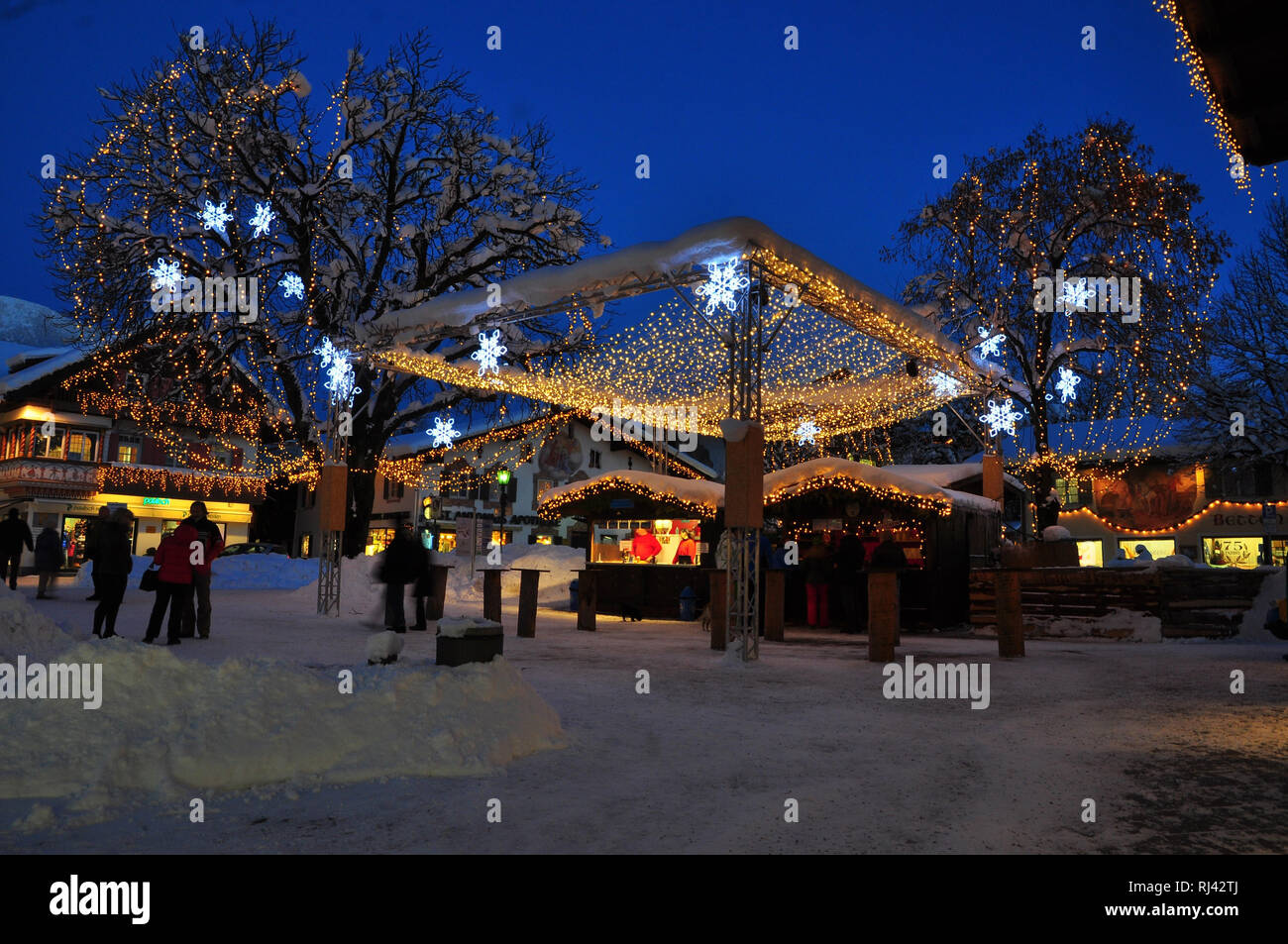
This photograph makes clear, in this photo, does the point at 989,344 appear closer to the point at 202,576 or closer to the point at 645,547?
the point at 645,547

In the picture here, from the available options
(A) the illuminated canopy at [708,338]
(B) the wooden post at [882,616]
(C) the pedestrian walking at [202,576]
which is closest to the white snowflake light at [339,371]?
(A) the illuminated canopy at [708,338]

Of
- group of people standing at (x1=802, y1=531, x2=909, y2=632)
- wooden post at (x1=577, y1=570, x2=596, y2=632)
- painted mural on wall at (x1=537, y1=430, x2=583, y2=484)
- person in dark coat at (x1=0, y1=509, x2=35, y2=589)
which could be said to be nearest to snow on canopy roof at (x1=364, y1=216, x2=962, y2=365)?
group of people standing at (x1=802, y1=531, x2=909, y2=632)

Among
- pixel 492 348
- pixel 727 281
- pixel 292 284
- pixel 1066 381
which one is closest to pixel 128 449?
pixel 292 284

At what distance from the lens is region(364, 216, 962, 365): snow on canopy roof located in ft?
35.5

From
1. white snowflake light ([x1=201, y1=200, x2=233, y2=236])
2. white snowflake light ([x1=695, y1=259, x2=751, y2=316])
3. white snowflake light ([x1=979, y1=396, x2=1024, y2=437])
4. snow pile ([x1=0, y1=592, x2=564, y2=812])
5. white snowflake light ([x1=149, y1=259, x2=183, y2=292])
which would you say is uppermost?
white snowflake light ([x1=201, y1=200, x2=233, y2=236])

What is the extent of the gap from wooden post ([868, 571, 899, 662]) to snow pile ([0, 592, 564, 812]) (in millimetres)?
6204

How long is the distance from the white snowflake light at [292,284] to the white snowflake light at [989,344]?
17.4m

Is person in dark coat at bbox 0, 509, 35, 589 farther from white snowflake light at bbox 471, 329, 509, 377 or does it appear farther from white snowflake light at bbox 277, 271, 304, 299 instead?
white snowflake light at bbox 471, 329, 509, 377

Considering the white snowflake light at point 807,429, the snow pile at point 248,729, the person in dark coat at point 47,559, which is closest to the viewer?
the snow pile at point 248,729

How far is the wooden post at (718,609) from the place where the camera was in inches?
468

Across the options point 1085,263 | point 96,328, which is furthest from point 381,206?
point 1085,263

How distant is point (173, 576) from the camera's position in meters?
10.3

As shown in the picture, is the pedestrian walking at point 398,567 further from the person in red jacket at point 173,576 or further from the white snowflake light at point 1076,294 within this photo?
the white snowflake light at point 1076,294
